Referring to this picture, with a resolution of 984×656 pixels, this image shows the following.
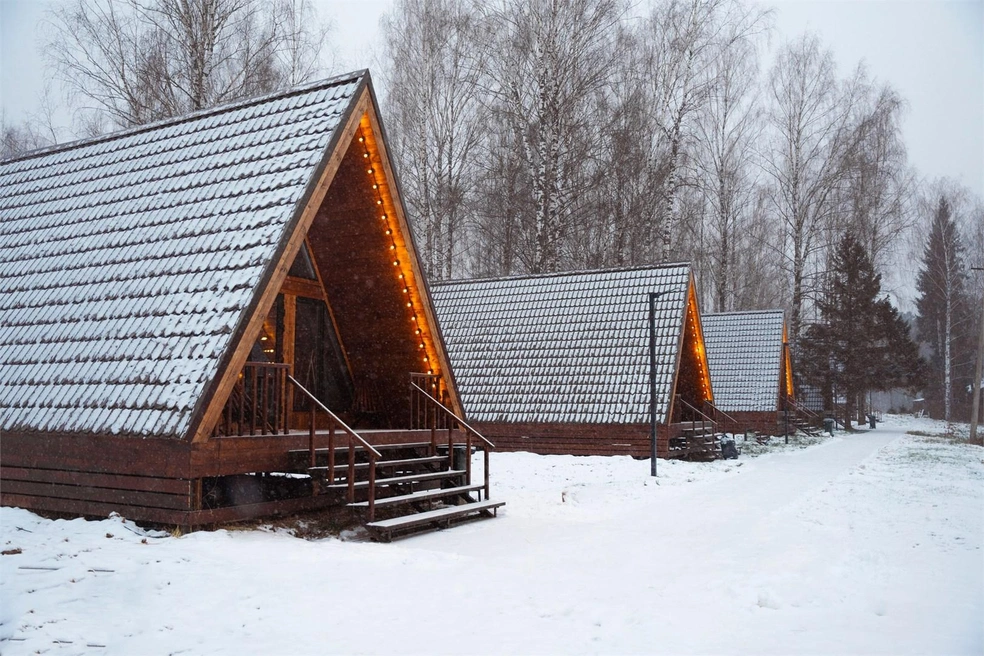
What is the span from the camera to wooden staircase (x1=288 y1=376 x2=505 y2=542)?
320 inches

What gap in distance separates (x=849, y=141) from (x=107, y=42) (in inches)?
1145

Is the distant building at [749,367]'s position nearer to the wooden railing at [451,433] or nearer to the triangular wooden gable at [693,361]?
the triangular wooden gable at [693,361]

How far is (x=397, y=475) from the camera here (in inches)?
392

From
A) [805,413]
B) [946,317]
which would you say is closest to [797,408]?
[805,413]

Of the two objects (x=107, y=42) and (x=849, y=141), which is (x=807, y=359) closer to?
(x=849, y=141)

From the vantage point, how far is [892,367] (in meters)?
37.8

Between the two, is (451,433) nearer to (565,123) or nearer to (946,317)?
(565,123)

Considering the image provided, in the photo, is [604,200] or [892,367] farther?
[892,367]

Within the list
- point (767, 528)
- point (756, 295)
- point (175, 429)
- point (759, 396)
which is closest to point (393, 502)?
point (175, 429)

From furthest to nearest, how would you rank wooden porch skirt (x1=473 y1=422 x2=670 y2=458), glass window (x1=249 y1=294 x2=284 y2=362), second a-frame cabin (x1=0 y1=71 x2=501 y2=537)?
wooden porch skirt (x1=473 y1=422 x2=670 y2=458)
glass window (x1=249 y1=294 x2=284 y2=362)
second a-frame cabin (x1=0 y1=71 x2=501 y2=537)

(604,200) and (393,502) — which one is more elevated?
(604,200)

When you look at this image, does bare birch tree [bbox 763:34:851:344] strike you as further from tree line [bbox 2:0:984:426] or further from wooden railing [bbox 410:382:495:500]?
wooden railing [bbox 410:382:495:500]

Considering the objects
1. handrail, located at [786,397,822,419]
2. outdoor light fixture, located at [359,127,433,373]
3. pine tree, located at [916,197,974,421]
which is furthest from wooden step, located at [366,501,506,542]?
pine tree, located at [916,197,974,421]

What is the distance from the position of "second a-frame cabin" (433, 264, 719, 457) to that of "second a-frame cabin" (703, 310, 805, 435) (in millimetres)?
6628
